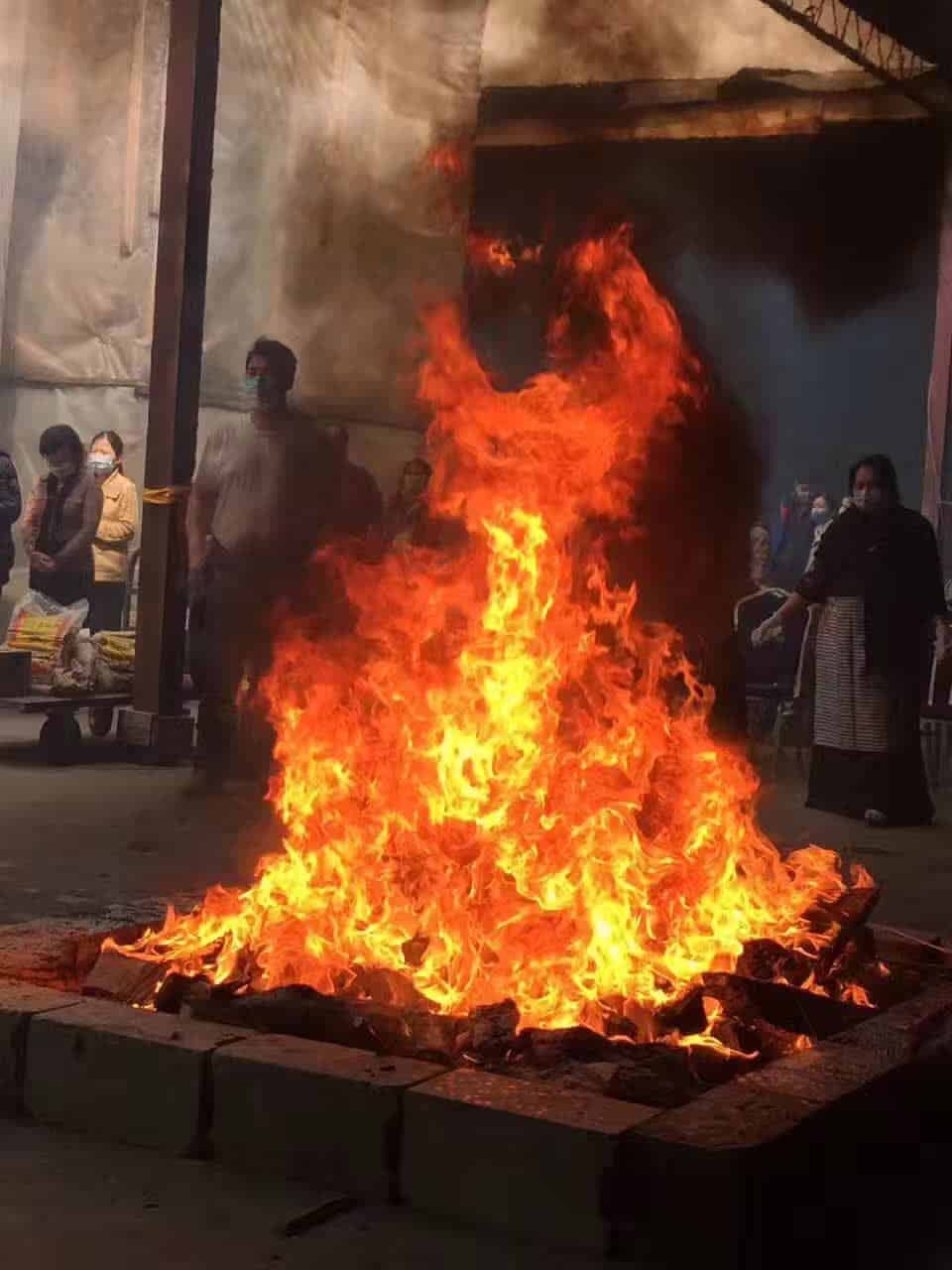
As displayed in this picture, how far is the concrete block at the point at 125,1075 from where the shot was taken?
3.78 meters

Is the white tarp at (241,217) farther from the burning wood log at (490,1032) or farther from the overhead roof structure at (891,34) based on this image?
the burning wood log at (490,1032)

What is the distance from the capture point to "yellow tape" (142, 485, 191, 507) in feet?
34.7

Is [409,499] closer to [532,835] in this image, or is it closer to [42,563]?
[42,563]

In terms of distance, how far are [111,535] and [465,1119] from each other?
1191 centimetres

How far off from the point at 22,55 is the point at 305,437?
362 inches

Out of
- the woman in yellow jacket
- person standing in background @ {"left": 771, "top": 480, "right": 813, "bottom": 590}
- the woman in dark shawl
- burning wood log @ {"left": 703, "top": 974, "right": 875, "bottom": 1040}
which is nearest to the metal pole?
person standing in background @ {"left": 771, "top": 480, "right": 813, "bottom": 590}

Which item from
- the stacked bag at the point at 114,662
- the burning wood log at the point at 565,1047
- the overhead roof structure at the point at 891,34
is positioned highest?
the overhead roof structure at the point at 891,34

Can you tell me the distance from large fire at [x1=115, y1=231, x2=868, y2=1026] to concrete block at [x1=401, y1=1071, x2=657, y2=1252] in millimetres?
714

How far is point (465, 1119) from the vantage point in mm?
3465

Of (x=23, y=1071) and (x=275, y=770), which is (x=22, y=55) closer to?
(x=275, y=770)

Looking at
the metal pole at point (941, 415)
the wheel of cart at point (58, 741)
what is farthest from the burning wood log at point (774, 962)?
the metal pole at point (941, 415)

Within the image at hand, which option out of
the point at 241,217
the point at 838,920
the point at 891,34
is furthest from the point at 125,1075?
the point at 241,217

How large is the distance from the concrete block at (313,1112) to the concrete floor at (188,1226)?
62mm

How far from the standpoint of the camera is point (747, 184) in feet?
54.6
